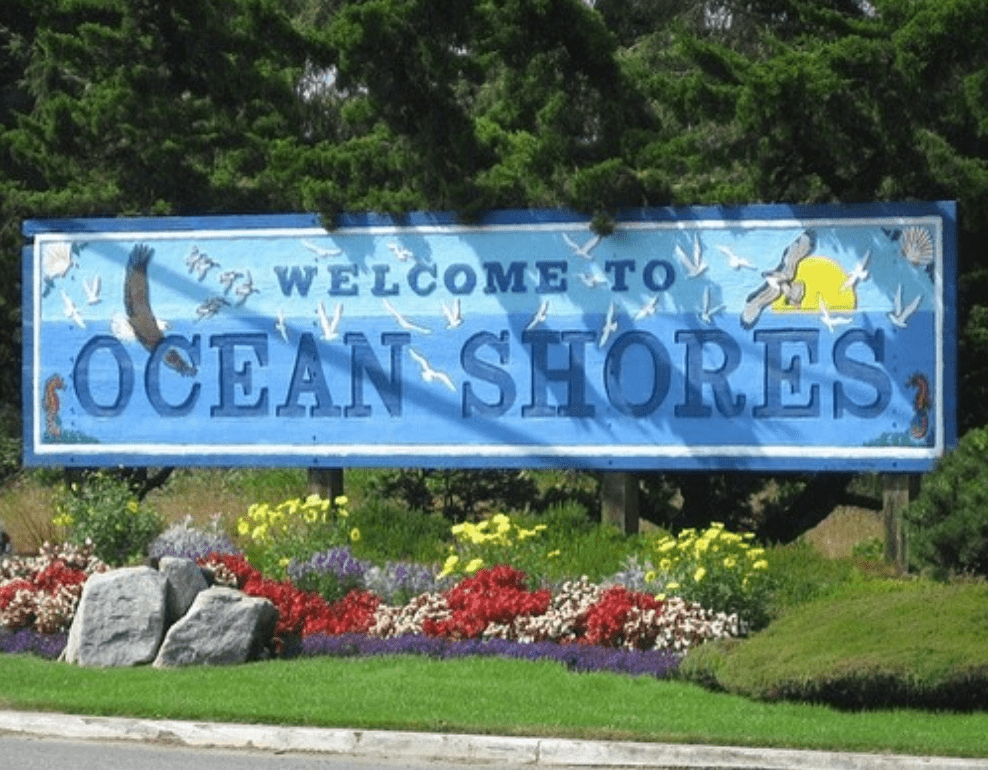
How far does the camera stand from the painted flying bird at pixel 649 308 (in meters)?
20.5

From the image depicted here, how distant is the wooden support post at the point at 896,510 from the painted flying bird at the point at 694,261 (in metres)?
2.40

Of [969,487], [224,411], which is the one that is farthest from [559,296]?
[969,487]

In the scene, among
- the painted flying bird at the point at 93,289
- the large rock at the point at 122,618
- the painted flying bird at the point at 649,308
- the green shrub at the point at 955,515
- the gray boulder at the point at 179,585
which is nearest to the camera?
the large rock at the point at 122,618

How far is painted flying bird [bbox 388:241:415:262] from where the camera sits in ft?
69.9

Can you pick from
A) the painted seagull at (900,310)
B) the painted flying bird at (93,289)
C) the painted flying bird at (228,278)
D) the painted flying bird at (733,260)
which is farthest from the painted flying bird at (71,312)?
the painted seagull at (900,310)

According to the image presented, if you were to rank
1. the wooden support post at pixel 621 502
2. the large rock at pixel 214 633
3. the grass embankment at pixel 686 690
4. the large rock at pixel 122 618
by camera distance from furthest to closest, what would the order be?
the wooden support post at pixel 621 502
the large rock at pixel 122 618
the large rock at pixel 214 633
the grass embankment at pixel 686 690

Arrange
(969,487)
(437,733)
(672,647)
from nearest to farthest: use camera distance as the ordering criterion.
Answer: (437,733)
(672,647)
(969,487)

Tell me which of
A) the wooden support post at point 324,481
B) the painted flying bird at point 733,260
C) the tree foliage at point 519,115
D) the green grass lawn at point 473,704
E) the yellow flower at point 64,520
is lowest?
the green grass lawn at point 473,704

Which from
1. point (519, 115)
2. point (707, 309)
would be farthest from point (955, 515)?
point (519, 115)

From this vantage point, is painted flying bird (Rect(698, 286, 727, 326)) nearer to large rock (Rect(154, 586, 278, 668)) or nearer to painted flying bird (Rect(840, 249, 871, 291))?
painted flying bird (Rect(840, 249, 871, 291))

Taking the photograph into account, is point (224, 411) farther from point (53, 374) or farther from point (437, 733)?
point (437, 733)

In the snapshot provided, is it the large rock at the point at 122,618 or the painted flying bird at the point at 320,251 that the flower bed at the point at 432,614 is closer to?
the large rock at the point at 122,618

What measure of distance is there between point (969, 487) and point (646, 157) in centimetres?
510

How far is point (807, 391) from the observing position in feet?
65.8
